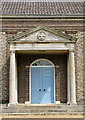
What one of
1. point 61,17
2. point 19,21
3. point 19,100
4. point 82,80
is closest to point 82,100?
point 82,80

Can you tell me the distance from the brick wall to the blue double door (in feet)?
1.23

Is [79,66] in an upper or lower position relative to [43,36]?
lower

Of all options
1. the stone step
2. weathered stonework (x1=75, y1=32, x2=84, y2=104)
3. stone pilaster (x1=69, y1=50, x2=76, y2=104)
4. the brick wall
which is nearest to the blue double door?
the brick wall

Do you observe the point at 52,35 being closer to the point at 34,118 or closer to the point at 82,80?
the point at 82,80

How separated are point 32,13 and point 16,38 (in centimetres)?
369

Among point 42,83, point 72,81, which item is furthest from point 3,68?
point 72,81

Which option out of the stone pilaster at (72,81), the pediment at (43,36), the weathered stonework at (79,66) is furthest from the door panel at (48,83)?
the pediment at (43,36)

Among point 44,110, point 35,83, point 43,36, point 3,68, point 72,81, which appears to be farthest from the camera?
point 3,68

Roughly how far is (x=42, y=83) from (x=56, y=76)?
3.75ft

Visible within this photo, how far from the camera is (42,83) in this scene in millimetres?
14695

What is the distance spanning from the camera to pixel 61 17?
1512cm

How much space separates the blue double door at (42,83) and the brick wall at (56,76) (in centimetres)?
37

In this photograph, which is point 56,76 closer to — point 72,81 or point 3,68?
point 72,81

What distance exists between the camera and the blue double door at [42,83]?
1462 centimetres
